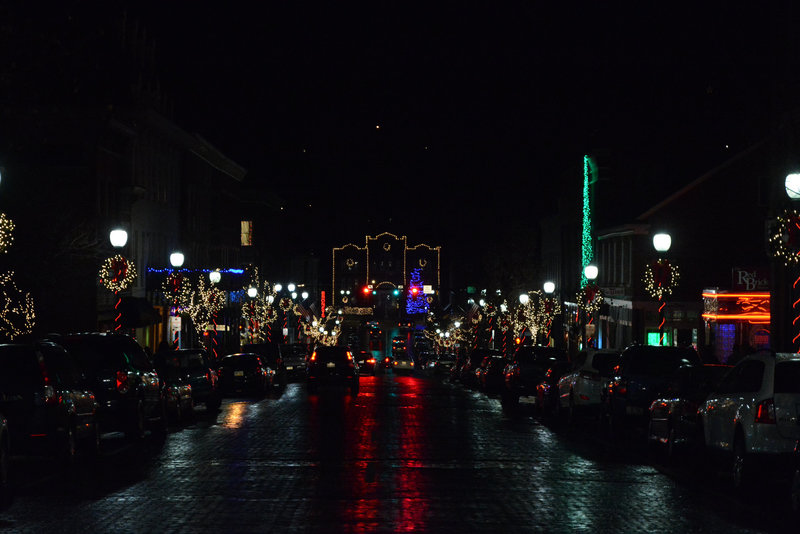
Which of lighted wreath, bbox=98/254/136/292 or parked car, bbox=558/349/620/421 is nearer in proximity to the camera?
parked car, bbox=558/349/620/421

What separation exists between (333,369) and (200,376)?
12.4m

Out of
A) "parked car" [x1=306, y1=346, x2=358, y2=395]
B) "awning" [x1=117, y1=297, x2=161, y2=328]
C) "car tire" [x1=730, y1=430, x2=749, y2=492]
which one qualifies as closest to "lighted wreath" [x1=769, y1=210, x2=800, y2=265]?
"car tire" [x1=730, y1=430, x2=749, y2=492]

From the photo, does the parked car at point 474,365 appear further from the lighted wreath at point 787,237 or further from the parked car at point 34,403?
the parked car at point 34,403

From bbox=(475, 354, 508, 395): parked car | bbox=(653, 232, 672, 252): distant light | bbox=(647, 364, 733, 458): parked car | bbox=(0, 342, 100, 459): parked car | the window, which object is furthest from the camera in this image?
the window

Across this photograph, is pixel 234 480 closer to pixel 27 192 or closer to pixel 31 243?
pixel 31 243

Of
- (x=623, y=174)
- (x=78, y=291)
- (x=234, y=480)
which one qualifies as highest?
(x=623, y=174)

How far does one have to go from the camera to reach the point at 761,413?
1627 centimetres

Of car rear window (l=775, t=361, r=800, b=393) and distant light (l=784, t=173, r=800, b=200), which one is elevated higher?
distant light (l=784, t=173, r=800, b=200)

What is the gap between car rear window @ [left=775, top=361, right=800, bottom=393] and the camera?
16.2 meters

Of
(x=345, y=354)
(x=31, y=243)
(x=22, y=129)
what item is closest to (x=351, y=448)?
(x=22, y=129)

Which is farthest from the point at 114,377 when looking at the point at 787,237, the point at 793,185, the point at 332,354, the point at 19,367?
the point at 332,354

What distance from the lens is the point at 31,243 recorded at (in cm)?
3856

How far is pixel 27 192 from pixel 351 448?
82.4 feet

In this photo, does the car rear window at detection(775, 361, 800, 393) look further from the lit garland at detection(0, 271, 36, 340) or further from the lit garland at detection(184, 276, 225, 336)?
the lit garland at detection(184, 276, 225, 336)
